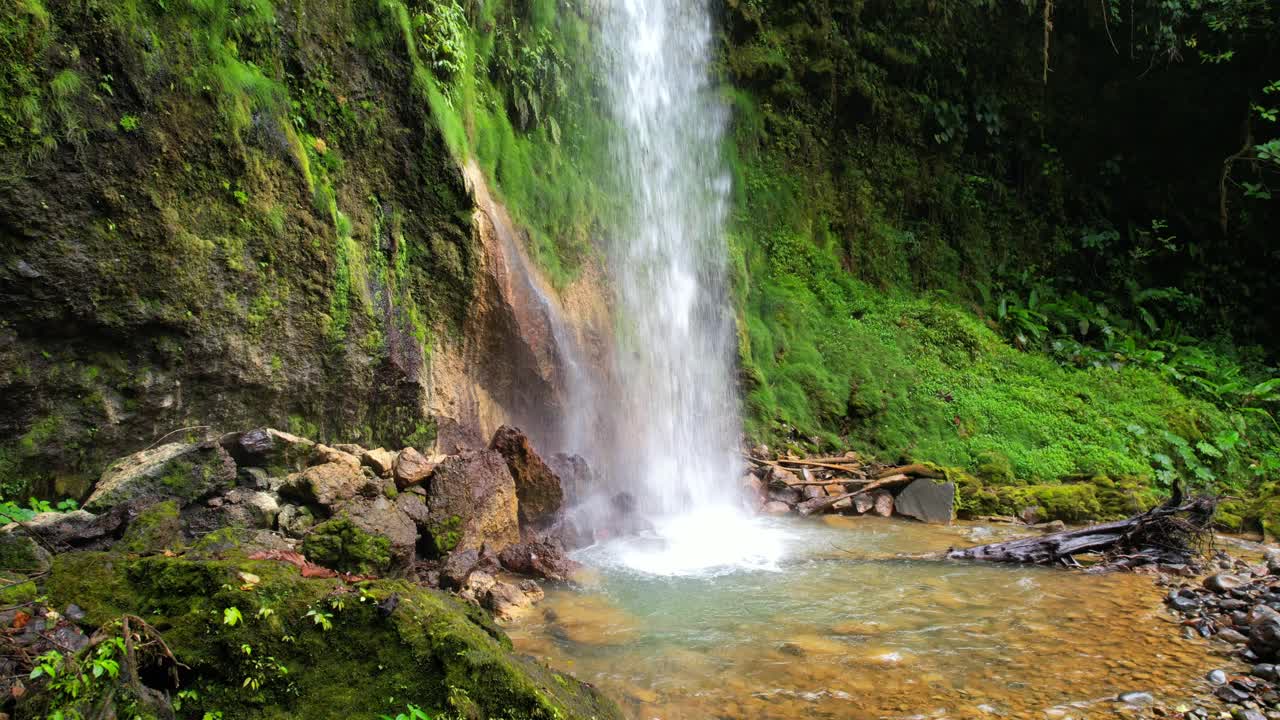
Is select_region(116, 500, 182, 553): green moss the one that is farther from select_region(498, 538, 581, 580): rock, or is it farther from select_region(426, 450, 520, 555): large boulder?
select_region(498, 538, 581, 580): rock

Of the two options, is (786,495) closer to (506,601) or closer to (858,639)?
(858,639)

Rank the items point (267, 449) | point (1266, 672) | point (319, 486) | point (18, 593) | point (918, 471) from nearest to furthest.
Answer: point (18, 593)
point (1266, 672)
point (319, 486)
point (267, 449)
point (918, 471)

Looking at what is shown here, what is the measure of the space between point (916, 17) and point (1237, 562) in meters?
12.2

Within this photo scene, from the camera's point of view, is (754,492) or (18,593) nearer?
(18,593)

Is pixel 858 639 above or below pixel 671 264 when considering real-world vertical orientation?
below

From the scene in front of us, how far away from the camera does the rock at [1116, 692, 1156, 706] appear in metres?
3.54

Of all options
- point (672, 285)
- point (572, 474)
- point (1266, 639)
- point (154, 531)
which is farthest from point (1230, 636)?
point (672, 285)

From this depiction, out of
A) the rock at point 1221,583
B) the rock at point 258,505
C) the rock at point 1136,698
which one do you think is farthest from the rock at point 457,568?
the rock at point 1221,583

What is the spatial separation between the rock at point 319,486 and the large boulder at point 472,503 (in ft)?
2.25

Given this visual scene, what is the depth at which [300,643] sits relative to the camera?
272 centimetres

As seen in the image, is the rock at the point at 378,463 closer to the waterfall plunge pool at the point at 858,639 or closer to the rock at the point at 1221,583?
the waterfall plunge pool at the point at 858,639

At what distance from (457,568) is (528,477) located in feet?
5.06

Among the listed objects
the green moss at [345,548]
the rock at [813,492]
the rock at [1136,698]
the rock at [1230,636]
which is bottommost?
the rock at [1136,698]

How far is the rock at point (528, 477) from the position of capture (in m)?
6.63
